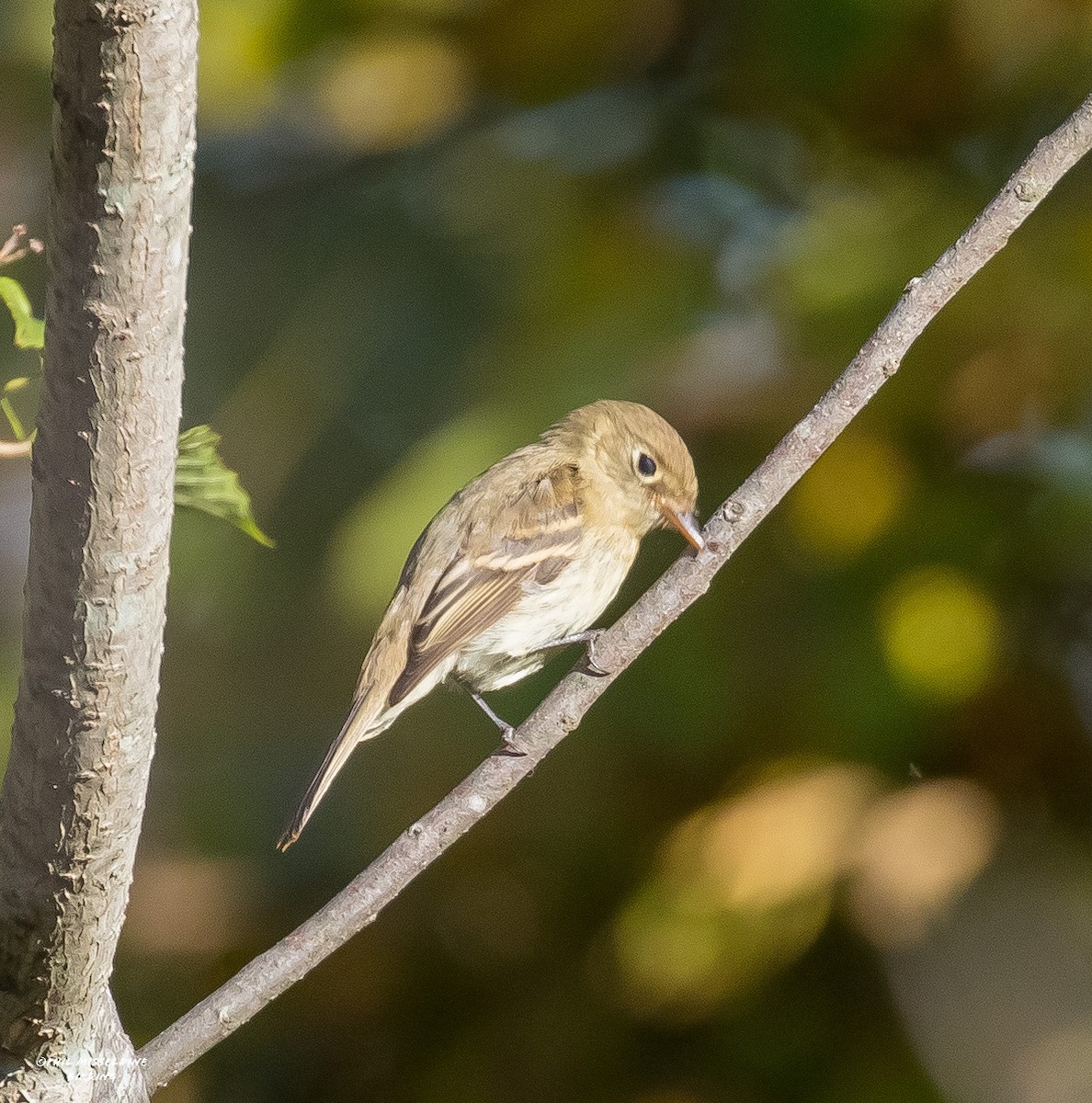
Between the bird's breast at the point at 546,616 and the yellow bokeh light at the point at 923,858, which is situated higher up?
the bird's breast at the point at 546,616

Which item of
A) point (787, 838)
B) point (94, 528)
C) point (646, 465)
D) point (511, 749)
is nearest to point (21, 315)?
point (94, 528)

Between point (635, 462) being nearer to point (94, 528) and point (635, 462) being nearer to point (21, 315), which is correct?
point (21, 315)

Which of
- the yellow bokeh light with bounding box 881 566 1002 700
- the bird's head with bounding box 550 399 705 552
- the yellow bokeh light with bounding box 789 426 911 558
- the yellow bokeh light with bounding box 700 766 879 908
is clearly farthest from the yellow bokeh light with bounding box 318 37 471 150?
the yellow bokeh light with bounding box 700 766 879 908

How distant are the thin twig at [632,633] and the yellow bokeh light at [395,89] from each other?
1.93m

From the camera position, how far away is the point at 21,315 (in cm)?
143

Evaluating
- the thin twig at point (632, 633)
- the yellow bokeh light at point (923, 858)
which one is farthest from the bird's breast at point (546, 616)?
the thin twig at point (632, 633)

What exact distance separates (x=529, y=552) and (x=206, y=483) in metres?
1.43

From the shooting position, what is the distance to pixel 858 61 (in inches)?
128

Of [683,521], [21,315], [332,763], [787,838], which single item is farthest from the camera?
[787,838]

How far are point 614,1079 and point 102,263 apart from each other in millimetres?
2645

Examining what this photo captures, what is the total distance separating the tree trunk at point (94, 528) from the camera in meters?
0.94

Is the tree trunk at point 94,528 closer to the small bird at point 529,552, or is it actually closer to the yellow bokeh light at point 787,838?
the small bird at point 529,552

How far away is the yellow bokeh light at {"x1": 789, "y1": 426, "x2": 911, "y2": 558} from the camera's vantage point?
3049 millimetres

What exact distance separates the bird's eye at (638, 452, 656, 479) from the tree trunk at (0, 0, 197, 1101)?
6.05 feet
